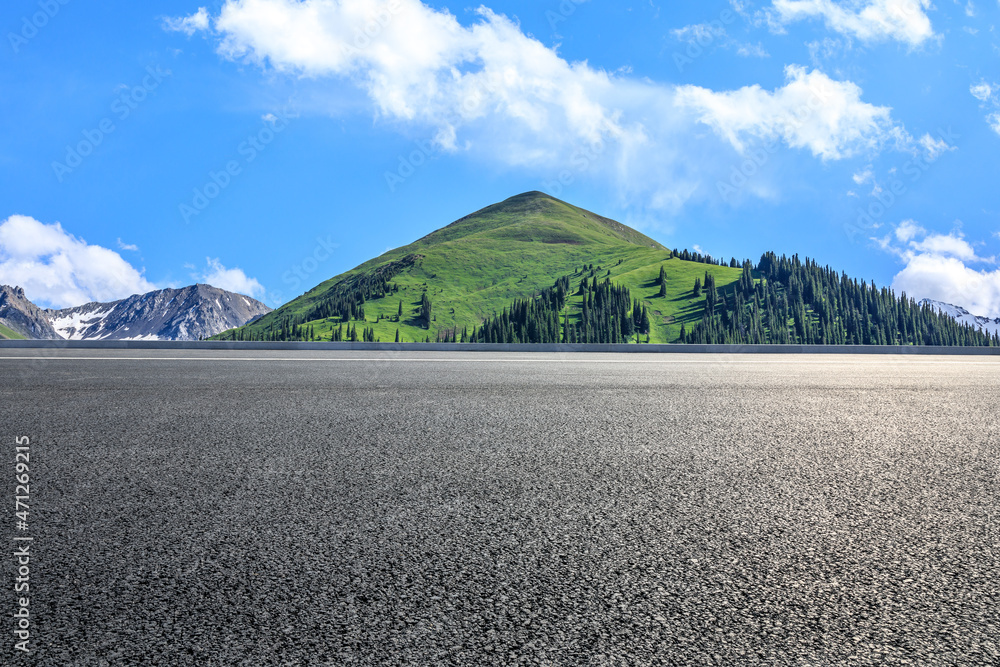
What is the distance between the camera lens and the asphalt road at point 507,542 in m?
2.10

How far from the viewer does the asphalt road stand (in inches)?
82.6

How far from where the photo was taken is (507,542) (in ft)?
9.80

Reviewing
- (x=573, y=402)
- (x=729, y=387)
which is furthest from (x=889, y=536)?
(x=729, y=387)

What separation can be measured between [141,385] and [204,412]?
12.8ft

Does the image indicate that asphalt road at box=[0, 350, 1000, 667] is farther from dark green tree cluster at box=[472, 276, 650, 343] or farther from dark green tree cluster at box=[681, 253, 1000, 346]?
dark green tree cluster at box=[681, 253, 1000, 346]

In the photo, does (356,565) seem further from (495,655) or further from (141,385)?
(141,385)

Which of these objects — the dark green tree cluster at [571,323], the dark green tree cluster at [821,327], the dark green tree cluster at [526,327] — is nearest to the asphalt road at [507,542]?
the dark green tree cluster at [571,323]

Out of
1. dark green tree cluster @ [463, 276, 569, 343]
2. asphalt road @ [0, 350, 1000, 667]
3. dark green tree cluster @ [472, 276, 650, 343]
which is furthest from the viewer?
dark green tree cluster @ [472, 276, 650, 343]

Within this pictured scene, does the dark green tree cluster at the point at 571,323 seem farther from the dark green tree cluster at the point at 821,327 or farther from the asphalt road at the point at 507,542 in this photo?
the asphalt road at the point at 507,542

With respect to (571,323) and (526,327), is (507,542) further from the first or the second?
(571,323)

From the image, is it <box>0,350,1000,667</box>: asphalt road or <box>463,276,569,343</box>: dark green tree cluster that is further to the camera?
<box>463,276,569,343</box>: dark green tree cluster

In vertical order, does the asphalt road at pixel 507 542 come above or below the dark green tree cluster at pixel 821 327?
below

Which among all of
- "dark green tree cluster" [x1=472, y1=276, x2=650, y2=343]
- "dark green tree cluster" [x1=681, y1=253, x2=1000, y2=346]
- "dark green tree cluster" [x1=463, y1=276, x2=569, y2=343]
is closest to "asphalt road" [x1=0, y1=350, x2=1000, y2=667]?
"dark green tree cluster" [x1=472, y1=276, x2=650, y2=343]

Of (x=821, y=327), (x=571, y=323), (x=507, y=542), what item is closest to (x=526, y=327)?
(x=571, y=323)
